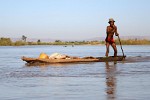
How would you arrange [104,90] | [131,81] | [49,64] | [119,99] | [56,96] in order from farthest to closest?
[49,64], [131,81], [104,90], [56,96], [119,99]

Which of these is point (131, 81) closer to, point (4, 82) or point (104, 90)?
point (104, 90)

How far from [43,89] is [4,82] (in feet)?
7.44

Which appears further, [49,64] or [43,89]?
[49,64]

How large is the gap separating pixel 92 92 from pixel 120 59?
38.2ft

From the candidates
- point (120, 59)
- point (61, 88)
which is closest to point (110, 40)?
point (120, 59)

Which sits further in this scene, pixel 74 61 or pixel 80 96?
pixel 74 61

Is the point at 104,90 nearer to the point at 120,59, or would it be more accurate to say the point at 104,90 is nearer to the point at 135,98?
the point at 135,98

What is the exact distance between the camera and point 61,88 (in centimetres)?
1032

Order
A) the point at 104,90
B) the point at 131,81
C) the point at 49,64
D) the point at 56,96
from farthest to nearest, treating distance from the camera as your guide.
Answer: the point at 49,64, the point at 131,81, the point at 104,90, the point at 56,96

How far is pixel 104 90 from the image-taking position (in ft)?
32.1

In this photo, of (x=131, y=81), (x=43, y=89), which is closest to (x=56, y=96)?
(x=43, y=89)

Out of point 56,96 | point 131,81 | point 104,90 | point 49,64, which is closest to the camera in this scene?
point 56,96

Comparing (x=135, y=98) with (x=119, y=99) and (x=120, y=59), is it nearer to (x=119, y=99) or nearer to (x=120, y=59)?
(x=119, y=99)

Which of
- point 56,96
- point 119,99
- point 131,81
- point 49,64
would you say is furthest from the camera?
point 49,64
